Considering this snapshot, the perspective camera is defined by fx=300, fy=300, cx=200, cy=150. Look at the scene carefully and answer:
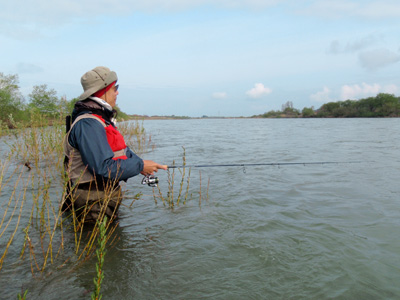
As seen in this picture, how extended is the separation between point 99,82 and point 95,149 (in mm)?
897

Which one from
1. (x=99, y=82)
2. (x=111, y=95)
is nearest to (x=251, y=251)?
(x=111, y=95)

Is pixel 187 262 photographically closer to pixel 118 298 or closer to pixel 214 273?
pixel 214 273

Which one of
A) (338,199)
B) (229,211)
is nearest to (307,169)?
(338,199)

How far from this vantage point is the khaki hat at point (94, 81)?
3696 mm

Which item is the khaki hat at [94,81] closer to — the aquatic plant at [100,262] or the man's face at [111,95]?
the man's face at [111,95]

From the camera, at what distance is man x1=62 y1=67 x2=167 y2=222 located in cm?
342

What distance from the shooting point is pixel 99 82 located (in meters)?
3.73

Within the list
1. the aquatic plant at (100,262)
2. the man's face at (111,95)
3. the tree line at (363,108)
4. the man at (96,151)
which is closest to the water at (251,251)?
the man at (96,151)

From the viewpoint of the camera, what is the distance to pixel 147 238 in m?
4.39

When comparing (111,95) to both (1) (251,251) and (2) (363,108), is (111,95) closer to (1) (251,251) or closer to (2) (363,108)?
(1) (251,251)

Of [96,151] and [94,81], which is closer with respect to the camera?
[96,151]

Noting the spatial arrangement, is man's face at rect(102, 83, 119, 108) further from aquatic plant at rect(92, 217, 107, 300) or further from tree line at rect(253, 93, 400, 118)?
tree line at rect(253, 93, 400, 118)

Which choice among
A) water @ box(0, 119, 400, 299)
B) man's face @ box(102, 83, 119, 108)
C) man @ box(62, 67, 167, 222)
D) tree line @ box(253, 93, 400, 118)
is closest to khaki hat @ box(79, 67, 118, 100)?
man @ box(62, 67, 167, 222)

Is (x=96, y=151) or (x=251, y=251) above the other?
(x=96, y=151)
